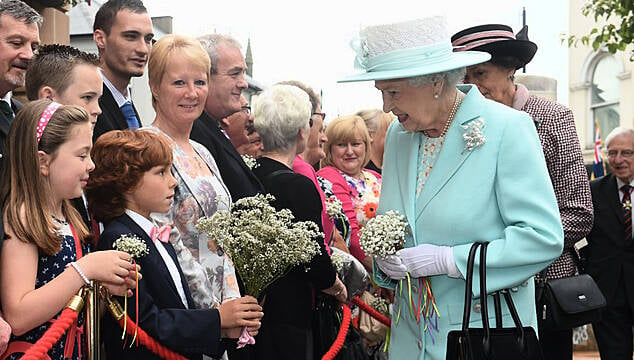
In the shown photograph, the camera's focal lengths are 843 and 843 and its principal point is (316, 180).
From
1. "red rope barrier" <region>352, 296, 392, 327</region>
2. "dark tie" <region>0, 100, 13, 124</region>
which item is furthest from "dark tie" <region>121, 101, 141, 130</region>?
"red rope barrier" <region>352, 296, 392, 327</region>

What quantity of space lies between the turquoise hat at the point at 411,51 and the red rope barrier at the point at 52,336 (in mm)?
1669

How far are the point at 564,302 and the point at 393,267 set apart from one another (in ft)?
5.46

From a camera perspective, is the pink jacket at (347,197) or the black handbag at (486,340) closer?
the black handbag at (486,340)

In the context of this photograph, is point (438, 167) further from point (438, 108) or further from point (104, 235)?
point (104, 235)

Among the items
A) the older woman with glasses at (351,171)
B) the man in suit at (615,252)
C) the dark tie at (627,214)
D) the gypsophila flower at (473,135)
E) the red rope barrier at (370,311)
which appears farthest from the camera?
the dark tie at (627,214)

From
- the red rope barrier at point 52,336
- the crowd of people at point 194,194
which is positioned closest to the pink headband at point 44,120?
the crowd of people at point 194,194

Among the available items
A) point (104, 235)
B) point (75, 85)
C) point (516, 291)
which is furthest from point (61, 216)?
point (516, 291)

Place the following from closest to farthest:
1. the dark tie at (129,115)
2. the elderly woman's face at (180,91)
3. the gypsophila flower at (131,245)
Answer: the gypsophila flower at (131,245)
the elderly woman's face at (180,91)
the dark tie at (129,115)

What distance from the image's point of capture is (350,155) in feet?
23.4

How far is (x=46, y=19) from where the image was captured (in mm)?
8109

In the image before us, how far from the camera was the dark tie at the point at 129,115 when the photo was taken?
542cm

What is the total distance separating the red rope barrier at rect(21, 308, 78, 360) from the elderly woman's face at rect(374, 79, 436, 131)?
1.74 metres

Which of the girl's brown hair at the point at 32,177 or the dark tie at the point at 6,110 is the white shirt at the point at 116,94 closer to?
the dark tie at the point at 6,110

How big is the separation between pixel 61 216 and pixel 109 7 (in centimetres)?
270
